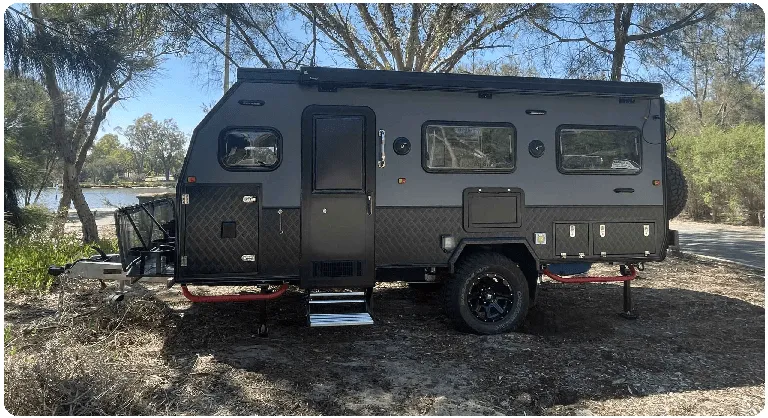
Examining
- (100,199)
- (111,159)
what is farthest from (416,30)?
(111,159)

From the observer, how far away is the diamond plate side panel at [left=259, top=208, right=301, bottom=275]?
518 centimetres

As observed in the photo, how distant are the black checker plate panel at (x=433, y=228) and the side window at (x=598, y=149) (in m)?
0.47

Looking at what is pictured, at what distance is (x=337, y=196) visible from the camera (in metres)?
5.27

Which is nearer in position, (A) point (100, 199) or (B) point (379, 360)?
(B) point (379, 360)

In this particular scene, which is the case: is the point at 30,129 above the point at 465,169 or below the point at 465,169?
above

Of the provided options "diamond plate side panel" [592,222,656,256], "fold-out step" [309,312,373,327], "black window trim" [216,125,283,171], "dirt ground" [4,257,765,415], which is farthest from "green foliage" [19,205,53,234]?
"diamond plate side panel" [592,222,656,256]

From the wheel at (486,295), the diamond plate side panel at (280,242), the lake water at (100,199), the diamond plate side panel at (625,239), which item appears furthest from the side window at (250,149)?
the diamond plate side panel at (625,239)

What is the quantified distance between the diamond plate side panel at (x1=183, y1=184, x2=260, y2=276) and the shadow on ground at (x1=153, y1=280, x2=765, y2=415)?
84cm

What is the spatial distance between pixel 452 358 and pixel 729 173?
16.2 m

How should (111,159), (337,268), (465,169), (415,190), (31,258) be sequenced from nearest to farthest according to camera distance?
1. (337,268)
2. (415,190)
3. (465,169)
4. (31,258)
5. (111,159)

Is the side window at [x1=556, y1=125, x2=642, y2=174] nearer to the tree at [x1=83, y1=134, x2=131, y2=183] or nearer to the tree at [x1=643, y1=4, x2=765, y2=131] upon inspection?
the tree at [x1=643, y1=4, x2=765, y2=131]

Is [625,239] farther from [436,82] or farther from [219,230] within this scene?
[219,230]

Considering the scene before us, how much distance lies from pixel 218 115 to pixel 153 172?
237 feet

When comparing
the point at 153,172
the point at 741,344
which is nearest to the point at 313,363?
the point at 741,344
